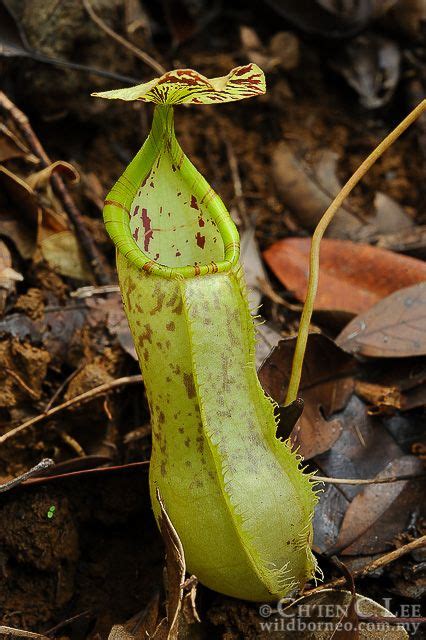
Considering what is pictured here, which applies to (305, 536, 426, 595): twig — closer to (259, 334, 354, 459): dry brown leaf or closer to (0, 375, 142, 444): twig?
(259, 334, 354, 459): dry brown leaf

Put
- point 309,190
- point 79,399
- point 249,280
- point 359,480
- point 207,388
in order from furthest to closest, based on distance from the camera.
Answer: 1. point 309,190
2. point 249,280
3. point 79,399
4. point 359,480
5. point 207,388

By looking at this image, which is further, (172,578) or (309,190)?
(309,190)

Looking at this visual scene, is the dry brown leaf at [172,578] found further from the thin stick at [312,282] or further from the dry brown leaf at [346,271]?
the dry brown leaf at [346,271]

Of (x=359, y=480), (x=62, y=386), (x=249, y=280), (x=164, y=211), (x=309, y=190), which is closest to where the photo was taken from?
(x=164, y=211)

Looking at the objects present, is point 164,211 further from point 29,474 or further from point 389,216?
point 389,216

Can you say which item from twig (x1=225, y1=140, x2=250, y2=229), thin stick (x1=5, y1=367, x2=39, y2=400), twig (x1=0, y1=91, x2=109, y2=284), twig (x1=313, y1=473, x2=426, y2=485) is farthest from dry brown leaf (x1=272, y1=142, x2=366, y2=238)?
thin stick (x1=5, y1=367, x2=39, y2=400)

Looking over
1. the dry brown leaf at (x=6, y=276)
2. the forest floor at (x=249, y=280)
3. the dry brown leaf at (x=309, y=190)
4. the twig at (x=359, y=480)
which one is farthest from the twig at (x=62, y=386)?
the dry brown leaf at (x=309, y=190)

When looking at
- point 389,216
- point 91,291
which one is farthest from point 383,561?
point 389,216
